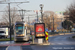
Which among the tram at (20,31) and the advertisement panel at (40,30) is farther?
the tram at (20,31)

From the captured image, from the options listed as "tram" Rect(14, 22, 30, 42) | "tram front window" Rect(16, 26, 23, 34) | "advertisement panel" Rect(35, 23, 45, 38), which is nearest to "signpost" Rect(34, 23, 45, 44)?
"advertisement panel" Rect(35, 23, 45, 38)

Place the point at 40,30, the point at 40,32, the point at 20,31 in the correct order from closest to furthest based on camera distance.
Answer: the point at 40,32
the point at 40,30
the point at 20,31

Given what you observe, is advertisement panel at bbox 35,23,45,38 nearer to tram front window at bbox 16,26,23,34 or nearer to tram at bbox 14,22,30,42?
tram at bbox 14,22,30,42

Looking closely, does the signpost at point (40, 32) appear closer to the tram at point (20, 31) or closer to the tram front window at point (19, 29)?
the tram at point (20, 31)

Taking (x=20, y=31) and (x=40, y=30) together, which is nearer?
(x=40, y=30)

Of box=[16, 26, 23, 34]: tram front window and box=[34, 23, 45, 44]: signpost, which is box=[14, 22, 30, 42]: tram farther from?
box=[34, 23, 45, 44]: signpost

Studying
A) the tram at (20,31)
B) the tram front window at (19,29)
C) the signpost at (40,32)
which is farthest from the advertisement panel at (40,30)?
the tram front window at (19,29)

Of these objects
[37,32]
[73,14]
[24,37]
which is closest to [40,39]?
[37,32]

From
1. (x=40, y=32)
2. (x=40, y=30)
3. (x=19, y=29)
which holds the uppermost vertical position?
(x=19, y=29)

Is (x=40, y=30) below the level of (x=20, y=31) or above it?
above

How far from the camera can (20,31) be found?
33250mm

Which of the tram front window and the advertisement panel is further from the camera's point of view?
the tram front window

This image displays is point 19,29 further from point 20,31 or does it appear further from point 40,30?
point 40,30

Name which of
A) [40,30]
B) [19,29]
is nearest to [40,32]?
[40,30]
